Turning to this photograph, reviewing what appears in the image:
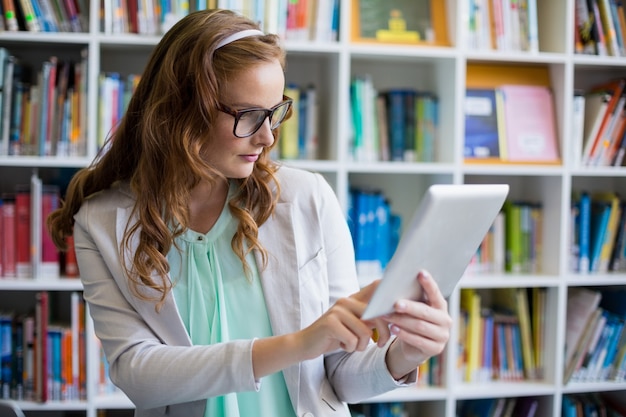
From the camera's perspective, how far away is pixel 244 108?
1318mm

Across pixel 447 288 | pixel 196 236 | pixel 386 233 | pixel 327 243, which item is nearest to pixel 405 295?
pixel 447 288

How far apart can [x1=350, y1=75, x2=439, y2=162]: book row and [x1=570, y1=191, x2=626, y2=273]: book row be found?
0.64 meters

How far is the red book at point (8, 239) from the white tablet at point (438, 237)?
173 cm

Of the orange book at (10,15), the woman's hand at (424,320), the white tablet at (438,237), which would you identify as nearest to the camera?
the white tablet at (438,237)

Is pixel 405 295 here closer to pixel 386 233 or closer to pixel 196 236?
pixel 196 236

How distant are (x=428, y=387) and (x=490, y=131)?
3.33ft

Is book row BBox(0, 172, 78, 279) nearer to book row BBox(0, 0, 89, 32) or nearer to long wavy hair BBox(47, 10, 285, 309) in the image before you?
book row BBox(0, 0, 89, 32)

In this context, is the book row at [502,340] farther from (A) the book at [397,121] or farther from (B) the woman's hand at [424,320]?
(B) the woman's hand at [424,320]

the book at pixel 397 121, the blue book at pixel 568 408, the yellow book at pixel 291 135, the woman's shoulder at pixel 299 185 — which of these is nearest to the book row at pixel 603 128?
the book at pixel 397 121

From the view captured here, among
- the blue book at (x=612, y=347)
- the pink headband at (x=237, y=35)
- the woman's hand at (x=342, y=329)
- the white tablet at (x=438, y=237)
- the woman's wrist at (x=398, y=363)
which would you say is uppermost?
the pink headband at (x=237, y=35)

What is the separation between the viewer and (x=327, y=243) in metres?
1.49

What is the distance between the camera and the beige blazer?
129cm

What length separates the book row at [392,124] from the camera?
257cm

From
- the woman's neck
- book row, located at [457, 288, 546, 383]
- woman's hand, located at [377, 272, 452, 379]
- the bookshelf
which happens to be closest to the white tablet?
woman's hand, located at [377, 272, 452, 379]
